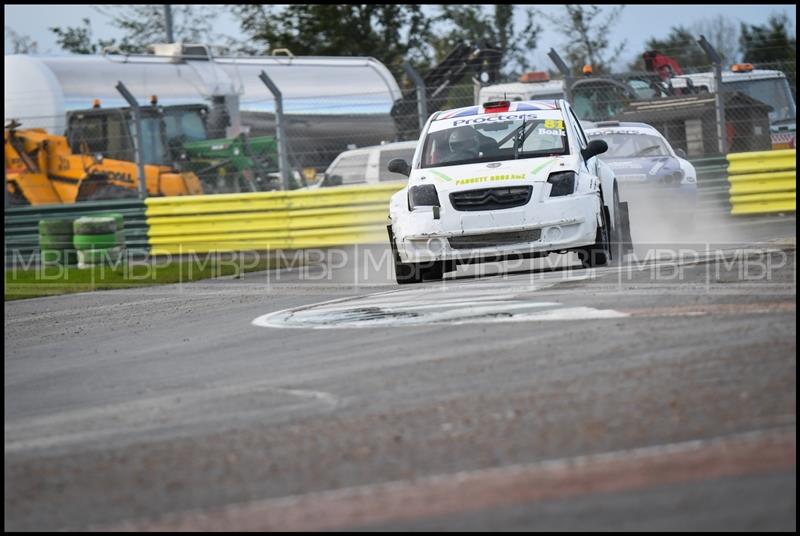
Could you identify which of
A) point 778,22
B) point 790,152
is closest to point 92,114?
point 790,152

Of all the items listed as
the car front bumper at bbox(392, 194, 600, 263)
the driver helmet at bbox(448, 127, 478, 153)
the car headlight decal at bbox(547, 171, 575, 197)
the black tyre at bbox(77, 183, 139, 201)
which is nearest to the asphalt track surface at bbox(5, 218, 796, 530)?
the car front bumper at bbox(392, 194, 600, 263)

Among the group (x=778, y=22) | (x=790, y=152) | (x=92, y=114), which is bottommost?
(x=790, y=152)

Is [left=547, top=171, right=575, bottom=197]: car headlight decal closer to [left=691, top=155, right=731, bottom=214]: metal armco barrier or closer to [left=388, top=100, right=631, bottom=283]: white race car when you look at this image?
[left=388, top=100, right=631, bottom=283]: white race car

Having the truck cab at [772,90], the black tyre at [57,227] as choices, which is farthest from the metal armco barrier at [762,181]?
the black tyre at [57,227]

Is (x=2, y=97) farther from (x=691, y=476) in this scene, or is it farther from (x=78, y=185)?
(x=691, y=476)

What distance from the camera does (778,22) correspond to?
5675cm

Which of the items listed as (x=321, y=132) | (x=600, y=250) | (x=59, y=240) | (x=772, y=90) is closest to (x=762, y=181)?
(x=772, y=90)

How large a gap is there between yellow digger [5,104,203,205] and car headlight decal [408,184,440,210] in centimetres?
1231

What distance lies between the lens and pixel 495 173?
36.4ft

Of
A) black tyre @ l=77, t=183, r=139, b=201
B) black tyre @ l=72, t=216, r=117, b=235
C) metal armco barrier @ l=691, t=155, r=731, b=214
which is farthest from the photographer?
black tyre @ l=77, t=183, r=139, b=201

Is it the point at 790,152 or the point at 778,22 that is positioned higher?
the point at 778,22

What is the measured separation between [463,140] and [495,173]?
1026 mm

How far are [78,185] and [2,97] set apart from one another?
204 centimetres

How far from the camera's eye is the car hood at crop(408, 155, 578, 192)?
10953mm
